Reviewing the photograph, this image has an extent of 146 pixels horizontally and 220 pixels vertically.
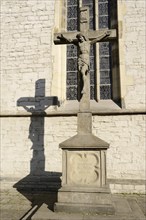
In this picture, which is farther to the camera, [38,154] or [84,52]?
[38,154]

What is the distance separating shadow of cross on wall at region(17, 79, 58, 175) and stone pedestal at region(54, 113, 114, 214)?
2628 millimetres

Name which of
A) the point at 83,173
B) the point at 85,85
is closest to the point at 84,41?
the point at 85,85

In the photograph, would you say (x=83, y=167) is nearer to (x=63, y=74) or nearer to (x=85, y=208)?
(x=85, y=208)

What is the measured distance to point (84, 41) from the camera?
4.68 meters

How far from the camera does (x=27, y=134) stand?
702 centimetres

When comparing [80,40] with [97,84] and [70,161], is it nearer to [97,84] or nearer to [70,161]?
[70,161]

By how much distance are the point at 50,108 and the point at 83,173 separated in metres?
3.05

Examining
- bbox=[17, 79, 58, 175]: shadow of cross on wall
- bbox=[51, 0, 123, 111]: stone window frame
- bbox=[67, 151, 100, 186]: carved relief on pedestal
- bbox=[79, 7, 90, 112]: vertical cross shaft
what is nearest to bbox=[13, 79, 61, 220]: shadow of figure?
bbox=[17, 79, 58, 175]: shadow of cross on wall

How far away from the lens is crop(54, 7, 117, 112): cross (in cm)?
458

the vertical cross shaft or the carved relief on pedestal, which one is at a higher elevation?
the vertical cross shaft

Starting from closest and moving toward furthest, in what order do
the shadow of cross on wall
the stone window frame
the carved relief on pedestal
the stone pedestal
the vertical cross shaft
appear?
the stone pedestal, the carved relief on pedestal, the vertical cross shaft, the shadow of cross on wall, the stone window frame

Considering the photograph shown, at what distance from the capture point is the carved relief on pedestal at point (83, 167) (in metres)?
4.28

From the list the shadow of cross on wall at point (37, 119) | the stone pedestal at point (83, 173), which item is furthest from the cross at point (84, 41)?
the shadow of cross on wall at point (37, 119)

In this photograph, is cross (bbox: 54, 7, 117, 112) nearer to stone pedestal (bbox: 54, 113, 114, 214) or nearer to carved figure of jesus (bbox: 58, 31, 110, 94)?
carved figure of jesus (bbox: 58, 31, 110, 94)
